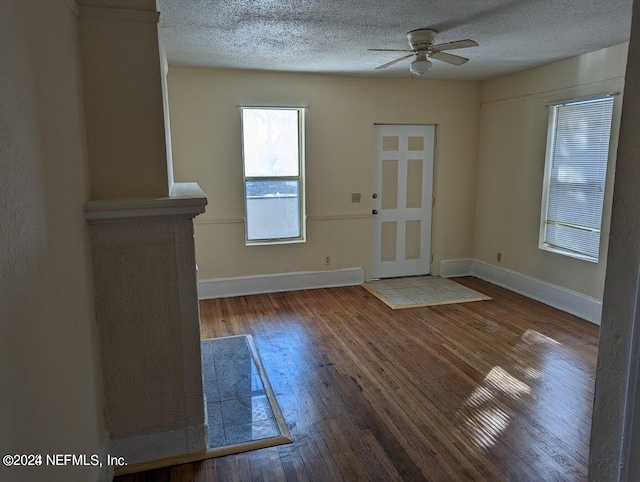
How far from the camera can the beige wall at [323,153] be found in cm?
468

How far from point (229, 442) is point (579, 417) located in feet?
6.73

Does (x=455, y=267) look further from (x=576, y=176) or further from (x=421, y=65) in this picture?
(x=421, y=65)

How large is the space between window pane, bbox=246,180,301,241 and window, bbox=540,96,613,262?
2784 mm

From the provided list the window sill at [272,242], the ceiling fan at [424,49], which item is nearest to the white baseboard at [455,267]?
the window sill at [272,242]

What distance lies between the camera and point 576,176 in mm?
4285

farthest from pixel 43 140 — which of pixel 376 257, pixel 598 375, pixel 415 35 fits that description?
pixel 376 257

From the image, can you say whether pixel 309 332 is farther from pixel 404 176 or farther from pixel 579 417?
pixel 404 176

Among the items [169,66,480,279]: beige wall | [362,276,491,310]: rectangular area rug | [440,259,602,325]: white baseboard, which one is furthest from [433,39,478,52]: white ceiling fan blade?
[362,276,491,310]: rectangular area rug

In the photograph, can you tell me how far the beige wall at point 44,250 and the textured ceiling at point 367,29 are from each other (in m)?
1.37

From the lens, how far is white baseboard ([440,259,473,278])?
5.83m

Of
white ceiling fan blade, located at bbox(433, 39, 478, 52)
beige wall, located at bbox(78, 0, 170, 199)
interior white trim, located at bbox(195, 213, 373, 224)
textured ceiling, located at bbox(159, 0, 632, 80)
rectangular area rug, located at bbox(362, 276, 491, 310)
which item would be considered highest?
textured ceiling, located at bbox(159, 0, 632, 80)

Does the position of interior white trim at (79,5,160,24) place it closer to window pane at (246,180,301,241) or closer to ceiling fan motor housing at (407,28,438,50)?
ceiling fan motor housing at (407,28,438,50)

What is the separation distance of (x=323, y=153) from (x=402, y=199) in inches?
49.0

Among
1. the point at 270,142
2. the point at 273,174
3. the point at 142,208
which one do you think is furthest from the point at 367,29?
the point at 142,208
